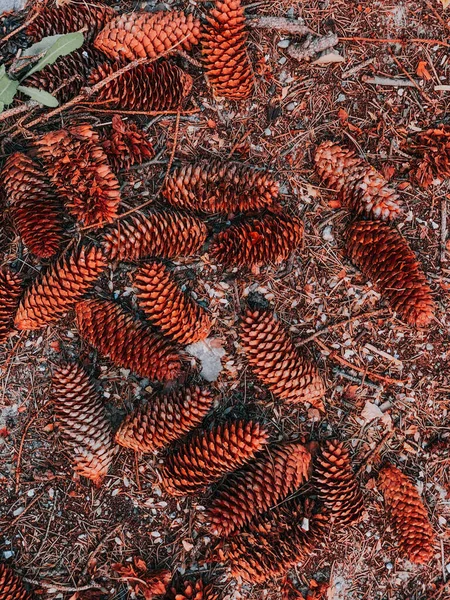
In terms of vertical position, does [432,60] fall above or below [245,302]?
above

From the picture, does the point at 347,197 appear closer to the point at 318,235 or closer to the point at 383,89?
the point at 318,235

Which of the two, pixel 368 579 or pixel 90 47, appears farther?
pixel 368 579

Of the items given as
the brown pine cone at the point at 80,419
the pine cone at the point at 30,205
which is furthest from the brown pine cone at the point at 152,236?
the brown pine cone at the point at 80,419

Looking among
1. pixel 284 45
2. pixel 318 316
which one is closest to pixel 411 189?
pixel 318 316

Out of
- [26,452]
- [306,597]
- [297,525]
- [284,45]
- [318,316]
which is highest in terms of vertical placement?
[284,45]

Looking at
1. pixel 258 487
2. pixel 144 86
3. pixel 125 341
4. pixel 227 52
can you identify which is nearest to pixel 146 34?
pixel 144 86

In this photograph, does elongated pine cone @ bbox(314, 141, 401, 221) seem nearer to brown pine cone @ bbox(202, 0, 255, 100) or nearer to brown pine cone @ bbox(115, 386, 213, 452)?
brown pine cone @ bbox(202, 0, 255, 100)

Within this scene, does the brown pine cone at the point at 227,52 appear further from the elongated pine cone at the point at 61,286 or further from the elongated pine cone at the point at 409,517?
the elongated pine cone at the point at 409,517
